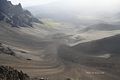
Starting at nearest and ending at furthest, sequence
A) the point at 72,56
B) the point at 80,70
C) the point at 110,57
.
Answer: the point at 80,70
the point at 110,57
the point at 72,56

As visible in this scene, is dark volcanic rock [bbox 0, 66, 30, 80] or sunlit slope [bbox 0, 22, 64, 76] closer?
dark volcanic rock [bbox 0, 66, 30, 80]

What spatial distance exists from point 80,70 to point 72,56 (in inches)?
774

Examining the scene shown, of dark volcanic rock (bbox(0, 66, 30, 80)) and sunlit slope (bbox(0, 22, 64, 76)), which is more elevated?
sunlit slope (bbox(0, 22, 64, 76))

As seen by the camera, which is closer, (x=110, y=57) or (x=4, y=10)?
(x=110, y=57)

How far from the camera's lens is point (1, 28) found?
153 metres

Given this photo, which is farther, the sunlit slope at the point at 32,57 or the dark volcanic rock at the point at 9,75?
the sunlit slope at the point at 32,57

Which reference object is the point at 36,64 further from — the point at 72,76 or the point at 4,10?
the point at 4,10

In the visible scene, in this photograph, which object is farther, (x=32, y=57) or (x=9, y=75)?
(x=32, y=57)

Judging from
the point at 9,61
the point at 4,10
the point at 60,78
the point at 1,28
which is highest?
the point at 4,10

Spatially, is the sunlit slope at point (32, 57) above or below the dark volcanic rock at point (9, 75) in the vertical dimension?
above

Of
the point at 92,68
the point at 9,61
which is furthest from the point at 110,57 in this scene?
the point at 9,61

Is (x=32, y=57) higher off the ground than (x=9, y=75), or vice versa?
(x=32, y=57)

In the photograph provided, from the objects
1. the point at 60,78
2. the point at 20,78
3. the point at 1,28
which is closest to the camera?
the point at 20,78

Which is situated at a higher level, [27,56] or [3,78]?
[27,56]
